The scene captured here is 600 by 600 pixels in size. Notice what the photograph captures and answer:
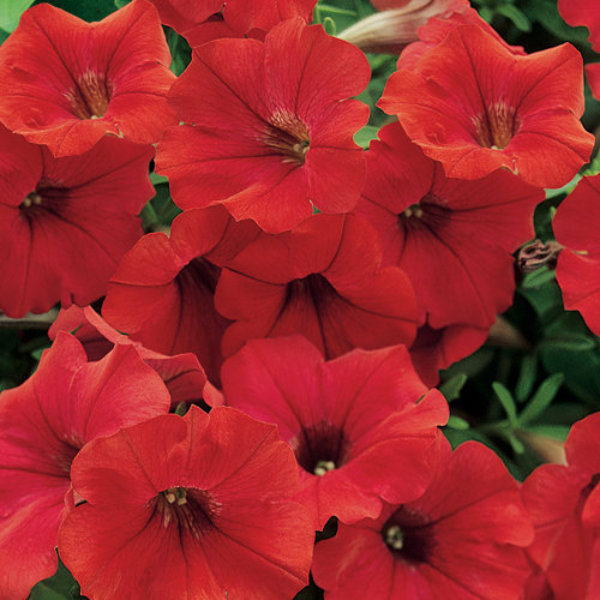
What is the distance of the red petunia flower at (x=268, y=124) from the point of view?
1.50 feet

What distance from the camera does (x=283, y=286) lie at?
0.53m

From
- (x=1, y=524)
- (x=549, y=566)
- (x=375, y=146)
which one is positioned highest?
(x=375, y=146)

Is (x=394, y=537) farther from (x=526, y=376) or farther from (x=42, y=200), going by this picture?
(x=42, y=200)

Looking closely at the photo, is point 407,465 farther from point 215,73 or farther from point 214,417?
point 215,73

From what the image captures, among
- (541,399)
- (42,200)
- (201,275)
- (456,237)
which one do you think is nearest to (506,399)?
(541,399)

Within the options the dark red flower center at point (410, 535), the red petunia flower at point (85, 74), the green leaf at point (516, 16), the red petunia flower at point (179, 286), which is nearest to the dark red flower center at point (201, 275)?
the red petunia flower at point (179, 286)

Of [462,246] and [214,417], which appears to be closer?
[214,417]

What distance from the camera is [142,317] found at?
0.50 meters

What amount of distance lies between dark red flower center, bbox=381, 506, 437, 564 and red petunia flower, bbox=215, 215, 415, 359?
0.12m

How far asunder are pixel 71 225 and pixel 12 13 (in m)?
0.17

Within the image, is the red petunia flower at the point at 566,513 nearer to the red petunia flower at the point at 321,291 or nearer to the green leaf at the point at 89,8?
the red petunia flower at the point at 321,291

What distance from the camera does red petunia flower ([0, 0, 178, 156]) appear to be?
1.58 ft

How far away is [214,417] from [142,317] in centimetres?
13

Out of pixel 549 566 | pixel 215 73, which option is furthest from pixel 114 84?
pixel 549 566
